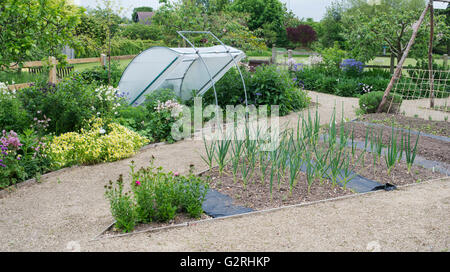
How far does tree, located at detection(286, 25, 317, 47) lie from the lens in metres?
30.0

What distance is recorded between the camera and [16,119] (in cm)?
580

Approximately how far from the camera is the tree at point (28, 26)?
169 inches

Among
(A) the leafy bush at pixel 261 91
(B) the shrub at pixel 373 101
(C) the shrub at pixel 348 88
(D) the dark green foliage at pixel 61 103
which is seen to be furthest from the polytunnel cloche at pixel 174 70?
(C) the shrub at pixel 348 88

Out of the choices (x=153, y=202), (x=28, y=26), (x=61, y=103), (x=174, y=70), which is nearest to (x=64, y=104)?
(x=61, y=103)

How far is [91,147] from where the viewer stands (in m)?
5.62

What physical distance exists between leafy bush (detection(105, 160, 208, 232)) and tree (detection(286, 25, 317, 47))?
91.3 feet

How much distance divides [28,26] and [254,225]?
3.29 metres

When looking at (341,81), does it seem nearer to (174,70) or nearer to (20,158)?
(174,70)

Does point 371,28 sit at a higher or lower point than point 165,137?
higher

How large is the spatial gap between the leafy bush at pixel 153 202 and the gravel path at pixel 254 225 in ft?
0.62

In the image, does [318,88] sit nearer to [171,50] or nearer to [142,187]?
[171,50]

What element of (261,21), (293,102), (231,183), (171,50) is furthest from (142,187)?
(261,21)

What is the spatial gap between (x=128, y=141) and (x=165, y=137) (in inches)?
43.3

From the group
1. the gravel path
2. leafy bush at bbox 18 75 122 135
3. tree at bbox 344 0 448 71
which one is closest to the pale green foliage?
tree at bbox 344 0 448 71
